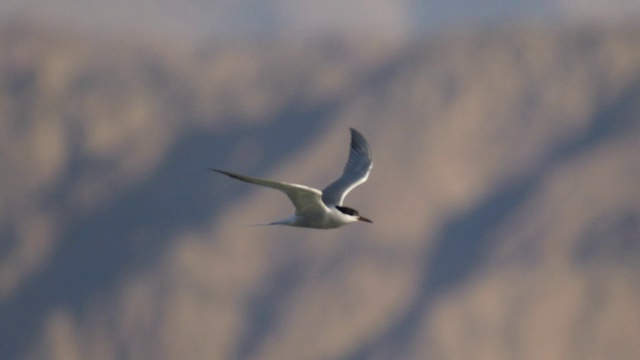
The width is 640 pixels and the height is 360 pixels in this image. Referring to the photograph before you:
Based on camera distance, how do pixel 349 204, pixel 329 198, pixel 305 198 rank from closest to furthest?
pixel 305 198 < pixel 329 198 < pixel 349 204

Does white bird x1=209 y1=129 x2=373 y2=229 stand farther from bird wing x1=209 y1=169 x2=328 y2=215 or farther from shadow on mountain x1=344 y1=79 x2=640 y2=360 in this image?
shadow on mountain x1=344 y1=79 x2=640 y2=360

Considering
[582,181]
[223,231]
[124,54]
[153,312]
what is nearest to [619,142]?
[582,181]

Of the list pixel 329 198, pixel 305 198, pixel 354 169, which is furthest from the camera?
pixel 354 169

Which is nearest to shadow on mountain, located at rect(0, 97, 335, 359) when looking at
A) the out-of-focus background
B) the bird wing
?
the out-of-focus background

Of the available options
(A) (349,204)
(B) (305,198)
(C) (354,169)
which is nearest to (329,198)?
(C) (354,169)

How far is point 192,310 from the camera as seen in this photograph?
94938 millimetres

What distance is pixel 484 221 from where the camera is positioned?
321 feet

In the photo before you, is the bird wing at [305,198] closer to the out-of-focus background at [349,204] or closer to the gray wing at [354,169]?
the gray wing at [354,169]

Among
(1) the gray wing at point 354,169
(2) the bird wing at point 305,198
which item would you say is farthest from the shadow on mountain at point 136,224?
(2) the bird wing at point 305,198

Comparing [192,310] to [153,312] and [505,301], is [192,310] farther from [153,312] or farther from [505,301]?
[505,301]

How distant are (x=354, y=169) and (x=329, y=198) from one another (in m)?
0.95

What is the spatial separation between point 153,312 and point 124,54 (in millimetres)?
43132

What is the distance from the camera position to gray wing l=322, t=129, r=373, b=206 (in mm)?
16938

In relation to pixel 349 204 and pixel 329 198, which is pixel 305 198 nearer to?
pixel 329 198
